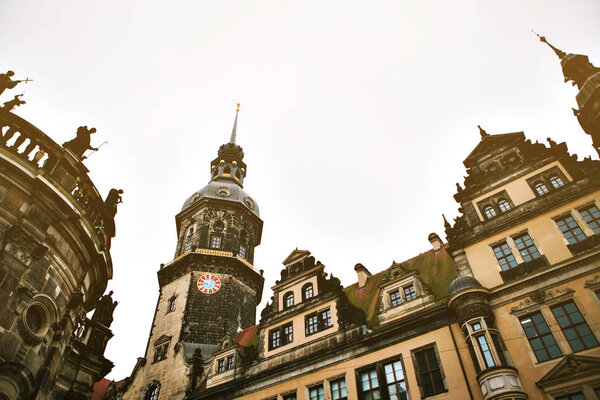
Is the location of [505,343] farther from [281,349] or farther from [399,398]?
[281,349]

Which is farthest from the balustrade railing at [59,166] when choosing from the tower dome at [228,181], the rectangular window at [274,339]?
the tower dome at [228,181]

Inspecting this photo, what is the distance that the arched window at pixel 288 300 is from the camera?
22828 mm

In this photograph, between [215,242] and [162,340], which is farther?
[215,242]

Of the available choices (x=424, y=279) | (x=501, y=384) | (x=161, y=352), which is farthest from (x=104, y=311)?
(x=501, y=384)

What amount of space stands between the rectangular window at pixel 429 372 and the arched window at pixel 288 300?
781 centimetres

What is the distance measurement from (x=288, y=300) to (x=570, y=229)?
43.5ft

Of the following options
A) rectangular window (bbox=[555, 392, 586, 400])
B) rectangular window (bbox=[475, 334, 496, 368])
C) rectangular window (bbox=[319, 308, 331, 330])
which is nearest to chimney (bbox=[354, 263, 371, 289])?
rectangular window (bbox=[319, 308, 331, 330])

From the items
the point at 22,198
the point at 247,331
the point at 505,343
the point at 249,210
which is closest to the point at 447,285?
the point at 505,343

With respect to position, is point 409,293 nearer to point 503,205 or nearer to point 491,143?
point 503,205

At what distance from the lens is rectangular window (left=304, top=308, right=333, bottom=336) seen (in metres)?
20.4

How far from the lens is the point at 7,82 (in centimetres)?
1498

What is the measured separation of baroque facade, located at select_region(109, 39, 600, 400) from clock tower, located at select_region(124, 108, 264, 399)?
0.62 ft


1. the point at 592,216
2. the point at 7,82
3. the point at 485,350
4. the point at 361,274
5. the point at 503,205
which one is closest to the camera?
the point at 485,350

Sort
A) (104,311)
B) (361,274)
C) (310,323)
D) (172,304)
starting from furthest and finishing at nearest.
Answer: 1. (172,304)
2. (361,274)
3. (310,323)
4. (104,311)
